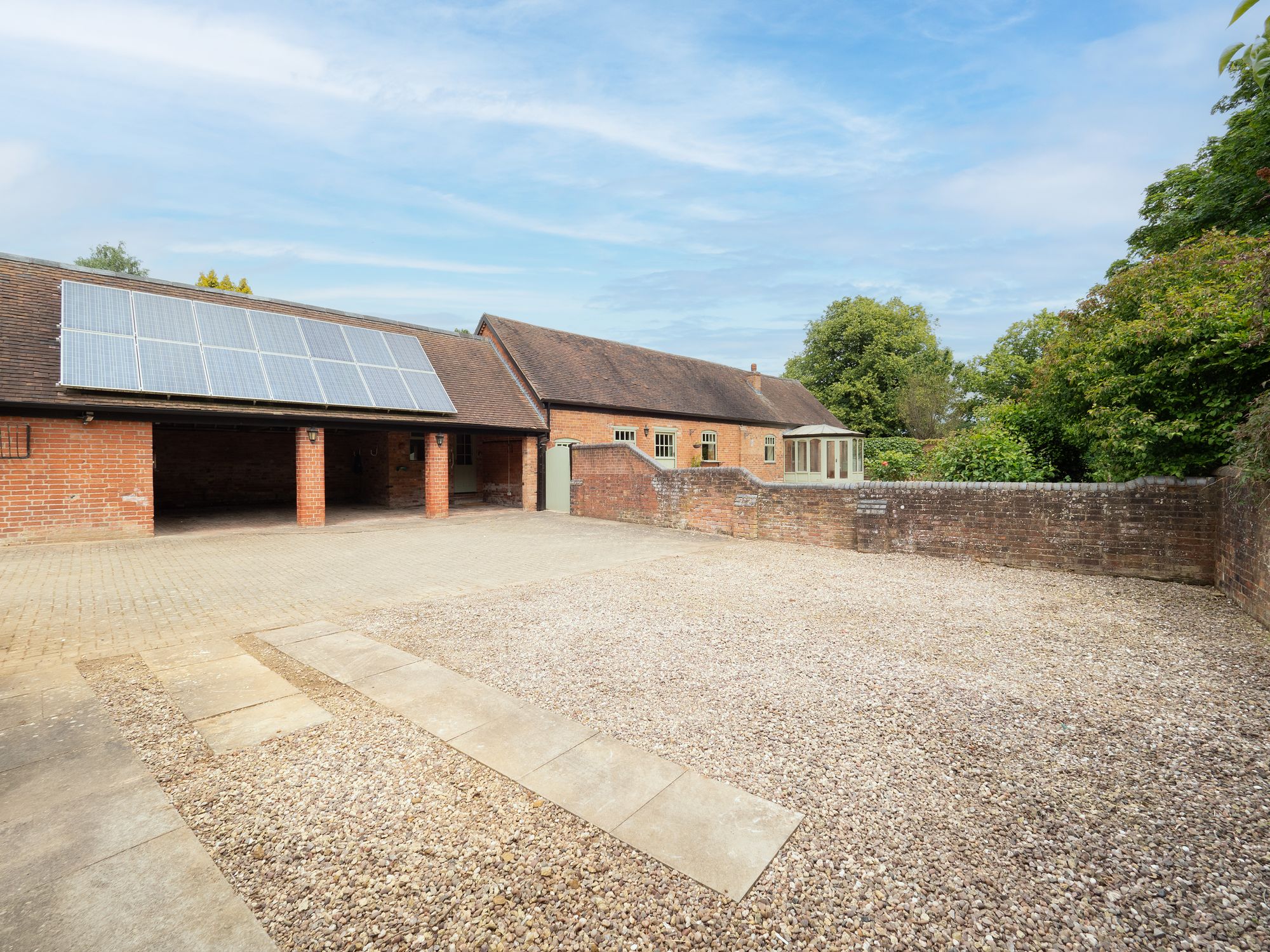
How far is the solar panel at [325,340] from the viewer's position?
15.0 meters

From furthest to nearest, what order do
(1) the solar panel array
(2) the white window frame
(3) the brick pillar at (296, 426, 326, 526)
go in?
(2) the white window frame, (3) the brick pillar at (296, 426, 326, 526), (1) the solar panel array

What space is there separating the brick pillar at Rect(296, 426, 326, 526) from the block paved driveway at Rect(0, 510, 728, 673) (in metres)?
0.78

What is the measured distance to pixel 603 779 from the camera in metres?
3.11

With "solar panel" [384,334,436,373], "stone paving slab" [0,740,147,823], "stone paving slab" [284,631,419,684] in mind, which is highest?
"solar panel" [384,334,436,373]

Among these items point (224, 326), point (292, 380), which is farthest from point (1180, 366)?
point (224, 326)

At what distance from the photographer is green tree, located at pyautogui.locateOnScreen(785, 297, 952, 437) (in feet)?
121

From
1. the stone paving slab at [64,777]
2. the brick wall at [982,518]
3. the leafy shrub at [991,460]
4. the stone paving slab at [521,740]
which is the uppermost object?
the leafy shrub at [991,460]

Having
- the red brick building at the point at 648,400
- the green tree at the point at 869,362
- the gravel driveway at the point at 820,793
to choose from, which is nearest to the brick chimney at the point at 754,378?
the red brick building at the point at 648,400

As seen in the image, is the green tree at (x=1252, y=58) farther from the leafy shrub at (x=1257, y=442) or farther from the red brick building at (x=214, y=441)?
the red brick building at (x=214, y=441)

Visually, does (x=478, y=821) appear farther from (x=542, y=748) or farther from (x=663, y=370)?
(x=663, y=370)

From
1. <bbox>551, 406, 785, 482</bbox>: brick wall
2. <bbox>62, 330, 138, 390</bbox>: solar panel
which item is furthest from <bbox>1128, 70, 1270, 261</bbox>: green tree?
<bbox>62, 330, 138, 390</bbox>: solar panel

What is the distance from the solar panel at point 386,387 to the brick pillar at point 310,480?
5.37 ft

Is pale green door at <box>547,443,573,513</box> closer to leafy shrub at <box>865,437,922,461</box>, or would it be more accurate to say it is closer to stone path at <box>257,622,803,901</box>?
stone path at <box>257,622,803,901</box>

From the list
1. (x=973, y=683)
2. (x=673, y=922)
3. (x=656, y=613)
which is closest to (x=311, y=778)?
(x=673, y=922)
